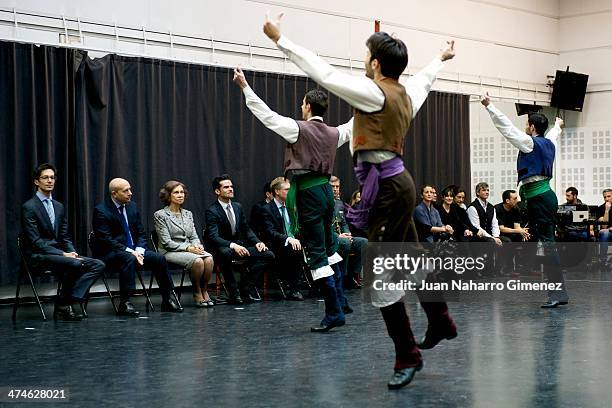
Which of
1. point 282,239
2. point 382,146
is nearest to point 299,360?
point 382,146

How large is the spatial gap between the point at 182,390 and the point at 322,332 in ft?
6.20

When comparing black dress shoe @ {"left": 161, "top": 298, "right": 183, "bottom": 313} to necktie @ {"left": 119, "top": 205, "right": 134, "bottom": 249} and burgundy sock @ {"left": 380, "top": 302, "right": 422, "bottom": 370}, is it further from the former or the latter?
burgundy sock @ {"left": 380, "top": 302, "right": 422, "bottom": 370}

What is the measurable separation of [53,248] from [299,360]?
9.30ft

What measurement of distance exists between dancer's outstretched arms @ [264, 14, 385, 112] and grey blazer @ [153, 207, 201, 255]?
3.88m

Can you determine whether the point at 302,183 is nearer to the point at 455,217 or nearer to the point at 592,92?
the point at 455,217

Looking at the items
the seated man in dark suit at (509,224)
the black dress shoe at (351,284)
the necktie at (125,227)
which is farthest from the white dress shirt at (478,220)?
the necktie at (125,227)

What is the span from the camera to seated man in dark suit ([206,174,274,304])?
7.53 m

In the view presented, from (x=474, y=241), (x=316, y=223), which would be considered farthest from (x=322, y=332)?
(x=474, y=241)

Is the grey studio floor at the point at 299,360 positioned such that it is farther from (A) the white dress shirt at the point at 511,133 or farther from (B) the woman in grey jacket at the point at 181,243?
(A) the white dress shirt at the point at 511,133

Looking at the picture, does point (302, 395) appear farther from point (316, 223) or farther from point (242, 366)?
point (316, 223)

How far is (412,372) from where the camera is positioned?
370 cm

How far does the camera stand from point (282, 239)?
317 inches

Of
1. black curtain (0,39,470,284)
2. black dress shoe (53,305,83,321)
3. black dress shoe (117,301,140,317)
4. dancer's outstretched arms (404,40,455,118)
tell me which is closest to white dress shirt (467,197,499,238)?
black curtain (0,39,470,284)

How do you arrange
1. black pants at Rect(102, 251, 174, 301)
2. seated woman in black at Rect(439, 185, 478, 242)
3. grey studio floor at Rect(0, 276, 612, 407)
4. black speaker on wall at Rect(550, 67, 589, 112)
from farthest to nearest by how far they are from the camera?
black speaker on wall at Rect(550, 67, 589, 112)
seated woman in black at Rect(439, 185, 478, 242)
black pants at Rect(102, 251, 174, 301)
grey studio floor at Rect(0, 276, 612, 407)
